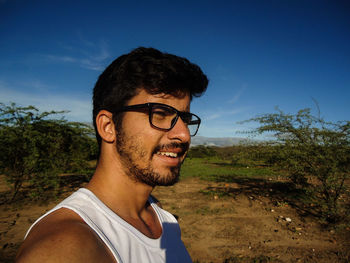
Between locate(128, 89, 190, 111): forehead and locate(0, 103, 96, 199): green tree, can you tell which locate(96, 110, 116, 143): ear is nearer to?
locate(128, 89, 190, 111): forehead

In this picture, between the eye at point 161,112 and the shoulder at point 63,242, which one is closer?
the shoulder at point 63,242

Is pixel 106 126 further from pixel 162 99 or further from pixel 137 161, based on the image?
pixel 162 99

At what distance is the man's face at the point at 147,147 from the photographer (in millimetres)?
1436

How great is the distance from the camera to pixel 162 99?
1.56 metres

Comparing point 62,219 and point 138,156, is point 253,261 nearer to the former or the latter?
point 138,156

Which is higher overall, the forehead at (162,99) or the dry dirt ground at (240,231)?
the forehead at (162,99)

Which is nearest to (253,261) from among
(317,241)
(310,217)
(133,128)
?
(317,241)

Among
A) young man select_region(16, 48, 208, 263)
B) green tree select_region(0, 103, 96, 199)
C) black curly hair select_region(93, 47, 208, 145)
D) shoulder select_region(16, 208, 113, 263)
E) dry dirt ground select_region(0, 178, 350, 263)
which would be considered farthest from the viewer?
green tree select_region(0, 103, 96, 199)

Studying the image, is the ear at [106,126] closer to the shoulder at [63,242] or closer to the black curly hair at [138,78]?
the black curly hair at [138,78]

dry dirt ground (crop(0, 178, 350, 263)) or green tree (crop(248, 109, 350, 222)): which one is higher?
green tree (crop(248, 109, 350, 222))

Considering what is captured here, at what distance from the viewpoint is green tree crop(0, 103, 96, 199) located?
6.48 m

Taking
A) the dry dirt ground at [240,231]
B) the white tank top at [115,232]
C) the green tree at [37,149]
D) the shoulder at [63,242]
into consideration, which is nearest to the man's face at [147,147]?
the white tank top at [115,232]

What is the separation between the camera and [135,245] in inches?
45.2

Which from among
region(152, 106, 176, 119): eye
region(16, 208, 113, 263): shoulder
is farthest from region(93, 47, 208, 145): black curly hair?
region(16, 208, 113, 263): shoulder
